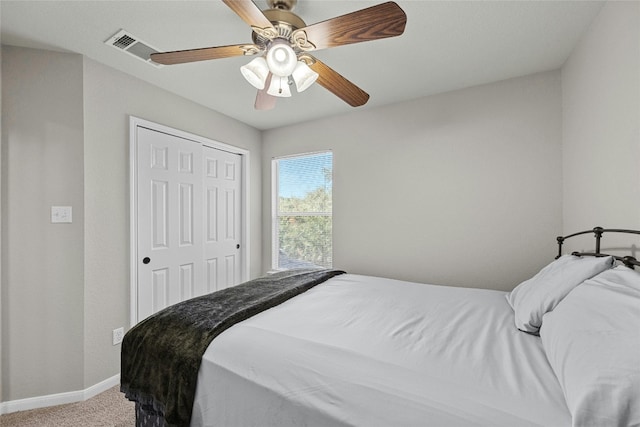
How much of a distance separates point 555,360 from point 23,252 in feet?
9.92

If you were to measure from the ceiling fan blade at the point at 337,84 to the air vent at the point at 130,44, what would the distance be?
1.26 meters

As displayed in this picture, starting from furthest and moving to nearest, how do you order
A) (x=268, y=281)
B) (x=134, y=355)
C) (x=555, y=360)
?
1. (x=268, y=281)
2. (x=134, y=355)
3. (x=555, y=360)

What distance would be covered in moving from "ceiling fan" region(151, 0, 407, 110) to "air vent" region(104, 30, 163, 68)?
0.57m

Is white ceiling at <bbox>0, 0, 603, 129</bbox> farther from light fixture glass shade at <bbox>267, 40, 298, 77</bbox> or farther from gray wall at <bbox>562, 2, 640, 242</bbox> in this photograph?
light fixture glass shade at <bbox>267, 40, 298, 77</bbox>

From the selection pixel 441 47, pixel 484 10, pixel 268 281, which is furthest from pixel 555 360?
pixel 441 47

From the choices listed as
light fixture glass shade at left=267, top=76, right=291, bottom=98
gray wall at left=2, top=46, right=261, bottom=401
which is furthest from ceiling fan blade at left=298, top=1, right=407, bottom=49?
gray wall at left=2, top=46, right=261, bottom=401

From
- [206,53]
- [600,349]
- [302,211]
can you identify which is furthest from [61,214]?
[600,349]

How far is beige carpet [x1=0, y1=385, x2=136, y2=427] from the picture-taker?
182cm

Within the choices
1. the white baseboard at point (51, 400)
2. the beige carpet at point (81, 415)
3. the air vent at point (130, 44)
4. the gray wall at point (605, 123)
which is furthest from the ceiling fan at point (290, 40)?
the white baseboard at point (51, 400)

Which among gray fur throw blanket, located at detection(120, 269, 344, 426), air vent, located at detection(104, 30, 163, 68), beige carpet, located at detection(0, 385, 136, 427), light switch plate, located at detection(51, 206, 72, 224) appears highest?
air vent, located at detection(104, 30, 163, 68)

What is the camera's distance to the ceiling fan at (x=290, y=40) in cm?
118

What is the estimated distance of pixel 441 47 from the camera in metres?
1.98

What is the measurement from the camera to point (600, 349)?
2.52 ft

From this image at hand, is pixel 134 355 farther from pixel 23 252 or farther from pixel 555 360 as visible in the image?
pixel 555 360
